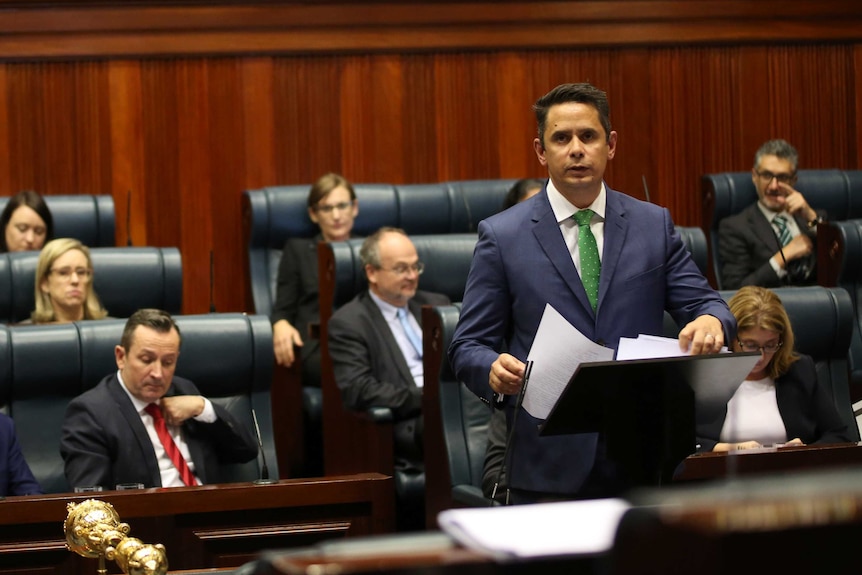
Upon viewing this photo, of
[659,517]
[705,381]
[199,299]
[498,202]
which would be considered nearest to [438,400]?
[705,381]

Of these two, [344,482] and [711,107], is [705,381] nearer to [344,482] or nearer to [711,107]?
[344,482]

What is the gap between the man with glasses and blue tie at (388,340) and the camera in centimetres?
234

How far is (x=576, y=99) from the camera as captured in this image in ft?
4.38

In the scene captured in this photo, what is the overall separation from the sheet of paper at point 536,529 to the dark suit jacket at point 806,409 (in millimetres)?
1369

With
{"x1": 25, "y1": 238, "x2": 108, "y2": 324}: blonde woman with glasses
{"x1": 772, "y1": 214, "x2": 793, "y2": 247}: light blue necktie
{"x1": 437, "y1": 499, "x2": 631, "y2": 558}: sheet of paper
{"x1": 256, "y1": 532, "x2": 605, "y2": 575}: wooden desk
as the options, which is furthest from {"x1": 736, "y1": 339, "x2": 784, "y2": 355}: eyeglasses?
{"x1": 256, "y1": 532, "x2": 605, "y2": 575}: wooden desk

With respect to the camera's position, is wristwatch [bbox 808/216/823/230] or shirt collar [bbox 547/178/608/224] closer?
shirt collar [bbox 547/178/608/224]

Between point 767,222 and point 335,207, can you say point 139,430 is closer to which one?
point 335,207

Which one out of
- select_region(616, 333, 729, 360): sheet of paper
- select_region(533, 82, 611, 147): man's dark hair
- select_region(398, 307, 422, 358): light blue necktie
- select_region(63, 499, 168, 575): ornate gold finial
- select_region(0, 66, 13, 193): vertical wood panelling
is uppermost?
select_region(0, 66, 13, 193): vertical wood panelling

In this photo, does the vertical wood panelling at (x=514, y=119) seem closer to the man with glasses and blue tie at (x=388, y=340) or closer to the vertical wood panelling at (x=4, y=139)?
the man with glasses and blue tie at (x=388, y=340)

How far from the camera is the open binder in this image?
3.65 feet

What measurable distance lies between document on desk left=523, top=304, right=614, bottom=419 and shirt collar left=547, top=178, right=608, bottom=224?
0.16 meters

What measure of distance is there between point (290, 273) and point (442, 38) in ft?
2.65

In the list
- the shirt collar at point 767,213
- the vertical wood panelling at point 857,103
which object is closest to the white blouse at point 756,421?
the shirt collar at point 767,213

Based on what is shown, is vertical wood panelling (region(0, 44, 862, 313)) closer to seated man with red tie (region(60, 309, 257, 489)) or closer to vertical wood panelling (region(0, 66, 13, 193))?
vertical wood panelling (region(0, 66, 13, 193))
